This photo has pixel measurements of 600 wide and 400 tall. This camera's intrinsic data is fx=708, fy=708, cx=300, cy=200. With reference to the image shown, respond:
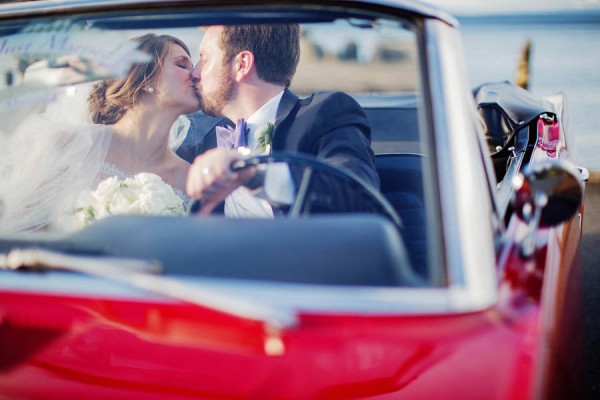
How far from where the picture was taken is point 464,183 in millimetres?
1344

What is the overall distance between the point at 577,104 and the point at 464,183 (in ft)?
43.3

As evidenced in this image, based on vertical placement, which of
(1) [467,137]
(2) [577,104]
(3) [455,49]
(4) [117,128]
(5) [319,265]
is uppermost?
(2) [577,104]

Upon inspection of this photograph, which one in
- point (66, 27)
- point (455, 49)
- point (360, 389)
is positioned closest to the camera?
point (360, 389)

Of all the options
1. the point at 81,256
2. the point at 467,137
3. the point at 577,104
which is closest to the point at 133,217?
the point at 81,256

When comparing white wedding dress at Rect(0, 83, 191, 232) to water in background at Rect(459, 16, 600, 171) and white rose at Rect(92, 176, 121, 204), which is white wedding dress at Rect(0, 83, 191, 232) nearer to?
white rose at Rect(92, 176, 121, 204)

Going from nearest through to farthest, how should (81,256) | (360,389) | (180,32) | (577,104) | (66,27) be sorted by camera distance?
1. (360,389)
2. (81,256)
3. (66,27)
4. (180,32)
5. (577,104)

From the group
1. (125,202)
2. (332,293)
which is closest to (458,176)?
(332,293)

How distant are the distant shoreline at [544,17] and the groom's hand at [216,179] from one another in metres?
41.1

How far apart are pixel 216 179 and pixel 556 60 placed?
975 inches

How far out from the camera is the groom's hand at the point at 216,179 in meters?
1.74

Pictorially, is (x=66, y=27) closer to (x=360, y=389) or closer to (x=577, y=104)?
(x=360, y=389)

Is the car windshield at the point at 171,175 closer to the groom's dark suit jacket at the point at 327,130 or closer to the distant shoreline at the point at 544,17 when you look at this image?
the groom's dark suit jacket at the point at 327,130

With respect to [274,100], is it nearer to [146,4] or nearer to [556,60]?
[146,4]

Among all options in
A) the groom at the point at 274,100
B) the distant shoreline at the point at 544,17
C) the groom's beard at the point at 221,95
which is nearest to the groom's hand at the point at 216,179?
the groom at the point at 274,100
